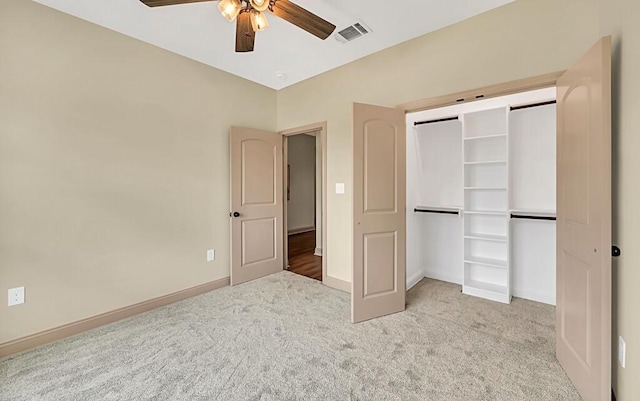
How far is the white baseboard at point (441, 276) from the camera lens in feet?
11.8

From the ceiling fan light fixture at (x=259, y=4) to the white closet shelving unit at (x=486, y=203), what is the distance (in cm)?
259

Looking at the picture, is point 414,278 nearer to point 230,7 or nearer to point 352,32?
point 352,32

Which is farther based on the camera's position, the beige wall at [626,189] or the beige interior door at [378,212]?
the beige interior door at [378,212]

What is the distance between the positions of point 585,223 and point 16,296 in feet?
13.3

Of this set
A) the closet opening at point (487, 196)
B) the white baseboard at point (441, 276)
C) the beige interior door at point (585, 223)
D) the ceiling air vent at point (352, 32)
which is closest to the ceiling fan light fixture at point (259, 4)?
the ceiling air vent at point (352, 32)

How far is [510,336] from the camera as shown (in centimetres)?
229

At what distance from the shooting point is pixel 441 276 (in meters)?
3.75

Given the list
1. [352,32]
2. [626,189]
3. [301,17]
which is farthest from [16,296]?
[626,189]

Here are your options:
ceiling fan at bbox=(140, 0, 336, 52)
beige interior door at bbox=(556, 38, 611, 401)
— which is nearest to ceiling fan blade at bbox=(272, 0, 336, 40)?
ceiling fan at bbox=(140, 0, 336, 52)

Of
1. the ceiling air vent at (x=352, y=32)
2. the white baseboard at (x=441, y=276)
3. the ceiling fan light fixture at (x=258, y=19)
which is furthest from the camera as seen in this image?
the white baseboard at (x=441, y=276)

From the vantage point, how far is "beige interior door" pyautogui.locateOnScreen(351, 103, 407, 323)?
8.38 ft

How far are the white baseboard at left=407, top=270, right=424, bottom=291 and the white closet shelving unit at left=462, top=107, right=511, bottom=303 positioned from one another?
593 mm

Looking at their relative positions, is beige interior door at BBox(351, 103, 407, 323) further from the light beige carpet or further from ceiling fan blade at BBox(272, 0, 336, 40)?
ceiling fan blade at BBox(272, 0, 336, 40)

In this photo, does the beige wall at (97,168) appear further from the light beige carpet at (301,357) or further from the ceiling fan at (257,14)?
the ceiling fan at (257,14)
